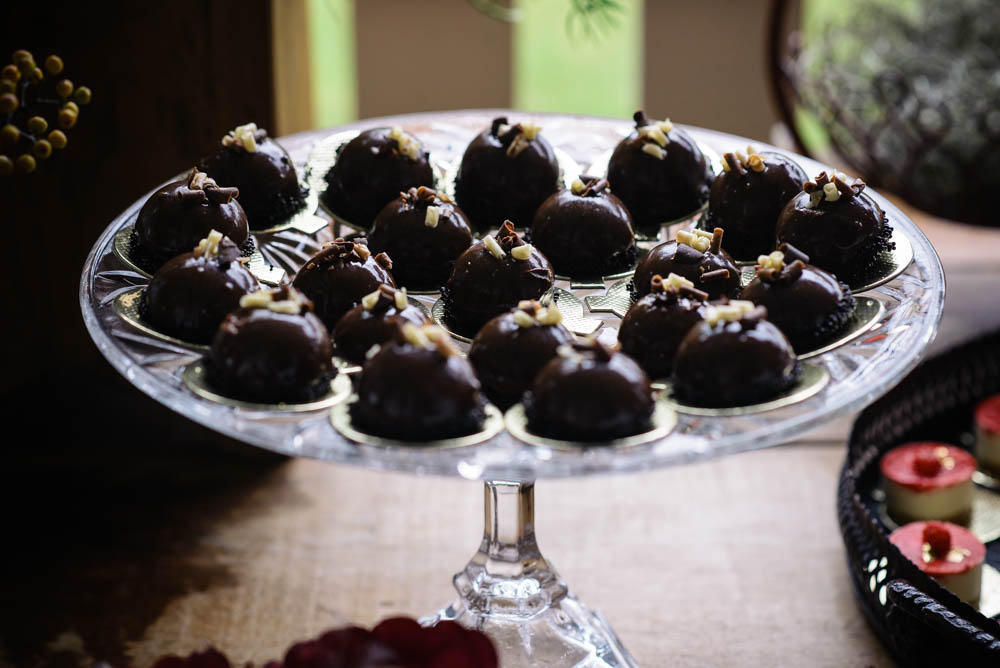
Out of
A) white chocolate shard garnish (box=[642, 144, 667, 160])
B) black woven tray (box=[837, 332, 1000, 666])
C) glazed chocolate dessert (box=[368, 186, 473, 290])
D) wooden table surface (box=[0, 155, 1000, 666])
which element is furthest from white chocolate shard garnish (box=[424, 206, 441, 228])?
black woven tray (box=[837, 332, 1000, 666])

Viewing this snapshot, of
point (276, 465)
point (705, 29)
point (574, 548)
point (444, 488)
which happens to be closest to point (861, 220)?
point (574, 548)

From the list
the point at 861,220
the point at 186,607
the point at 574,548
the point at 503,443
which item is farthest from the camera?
the point at 574,548

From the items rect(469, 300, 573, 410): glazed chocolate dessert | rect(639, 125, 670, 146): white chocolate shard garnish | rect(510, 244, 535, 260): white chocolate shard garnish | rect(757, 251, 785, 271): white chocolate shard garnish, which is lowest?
rect(469, 300, 573, 410): glazed chocolate dessert

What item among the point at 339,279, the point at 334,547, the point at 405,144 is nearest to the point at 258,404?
the point at 339,279

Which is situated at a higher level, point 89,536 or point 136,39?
point 136,39

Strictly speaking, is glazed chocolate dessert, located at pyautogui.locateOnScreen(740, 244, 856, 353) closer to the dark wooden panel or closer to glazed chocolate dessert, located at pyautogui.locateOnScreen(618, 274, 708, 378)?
glazed chocolate dessert, located at pyautogui.locateOnScreen(618, 274, 708, 378)

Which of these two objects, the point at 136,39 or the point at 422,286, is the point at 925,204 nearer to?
the point at 422,286

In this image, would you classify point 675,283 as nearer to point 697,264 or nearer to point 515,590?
point 697,264
